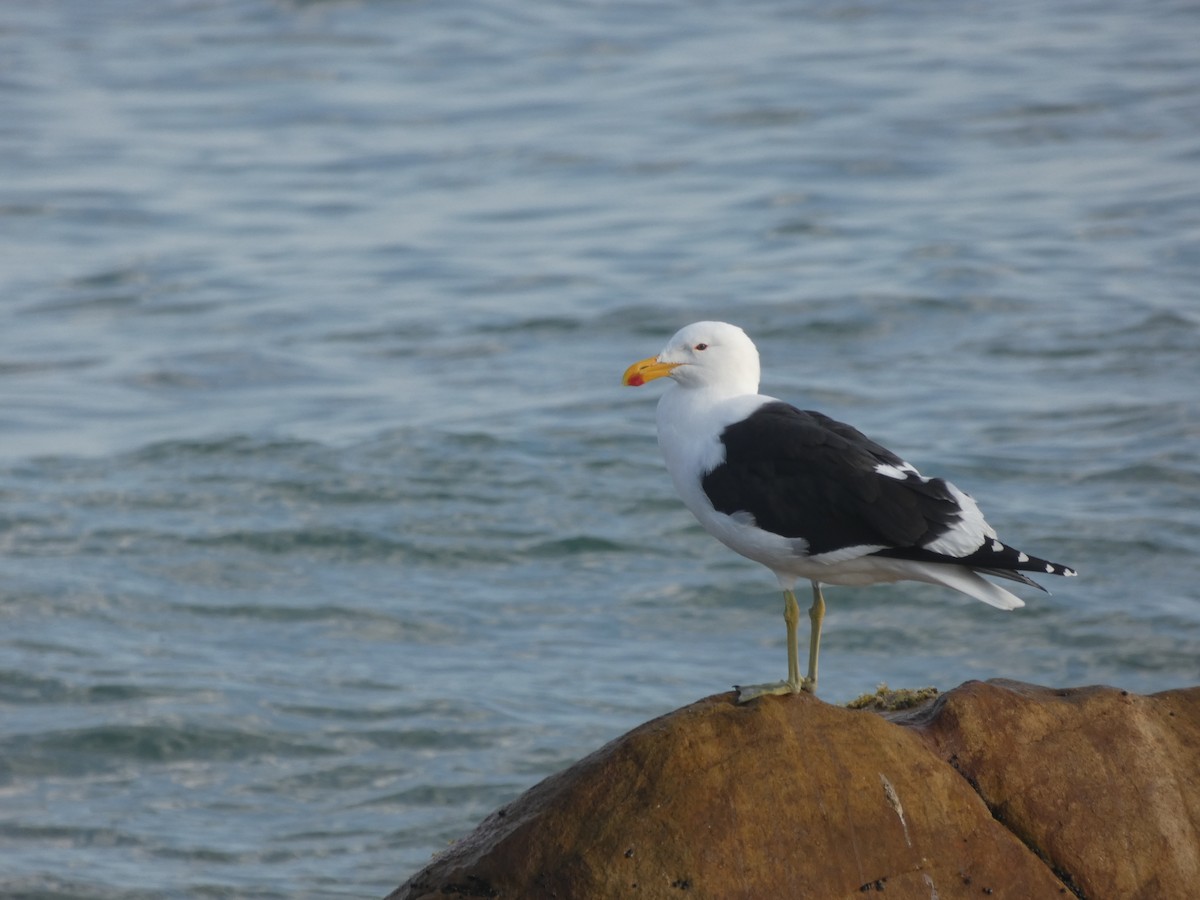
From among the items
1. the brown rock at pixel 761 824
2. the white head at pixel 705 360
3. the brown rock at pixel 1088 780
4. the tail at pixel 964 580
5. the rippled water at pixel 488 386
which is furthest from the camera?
the rippled water at pixel 488 386

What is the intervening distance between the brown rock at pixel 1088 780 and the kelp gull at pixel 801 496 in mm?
463

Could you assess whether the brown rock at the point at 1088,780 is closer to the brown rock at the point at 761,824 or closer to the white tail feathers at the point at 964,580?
the brown rock at the point at 761,824

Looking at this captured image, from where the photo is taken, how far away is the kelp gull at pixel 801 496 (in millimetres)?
6238

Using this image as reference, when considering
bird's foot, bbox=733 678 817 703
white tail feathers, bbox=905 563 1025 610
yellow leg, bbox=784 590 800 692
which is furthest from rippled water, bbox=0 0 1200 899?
white tail feathers, bbox=905 563 1025 610

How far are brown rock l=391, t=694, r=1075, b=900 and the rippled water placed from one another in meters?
4.06

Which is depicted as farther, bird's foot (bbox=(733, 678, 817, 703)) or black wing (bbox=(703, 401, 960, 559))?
black wing (bbox=(703, 401, 960, 559))

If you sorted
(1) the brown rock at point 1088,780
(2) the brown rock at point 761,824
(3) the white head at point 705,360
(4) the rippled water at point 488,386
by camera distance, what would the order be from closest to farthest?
(2) the brown rock at point 761,824, (1) the brown rock at point 1088,780, (3) the white head at point 705,360, (4) the rippled water at point 488,386

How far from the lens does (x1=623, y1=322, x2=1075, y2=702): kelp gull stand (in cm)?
624

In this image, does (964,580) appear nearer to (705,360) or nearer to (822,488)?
(822,488)

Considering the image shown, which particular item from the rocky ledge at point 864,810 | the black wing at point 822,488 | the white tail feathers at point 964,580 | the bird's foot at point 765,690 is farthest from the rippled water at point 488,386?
the white tail feathers at point 964,580

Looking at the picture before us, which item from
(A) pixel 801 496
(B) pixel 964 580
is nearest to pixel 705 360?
(A) pixel 801 496

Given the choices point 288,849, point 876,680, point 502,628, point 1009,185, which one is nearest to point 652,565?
point 502,628

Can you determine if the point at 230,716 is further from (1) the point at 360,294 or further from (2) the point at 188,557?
(1) the point at 360,294

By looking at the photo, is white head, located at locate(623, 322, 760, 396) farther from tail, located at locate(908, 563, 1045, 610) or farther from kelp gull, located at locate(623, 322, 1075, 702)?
tail, located at locate(908, 563, 1045, 610)
